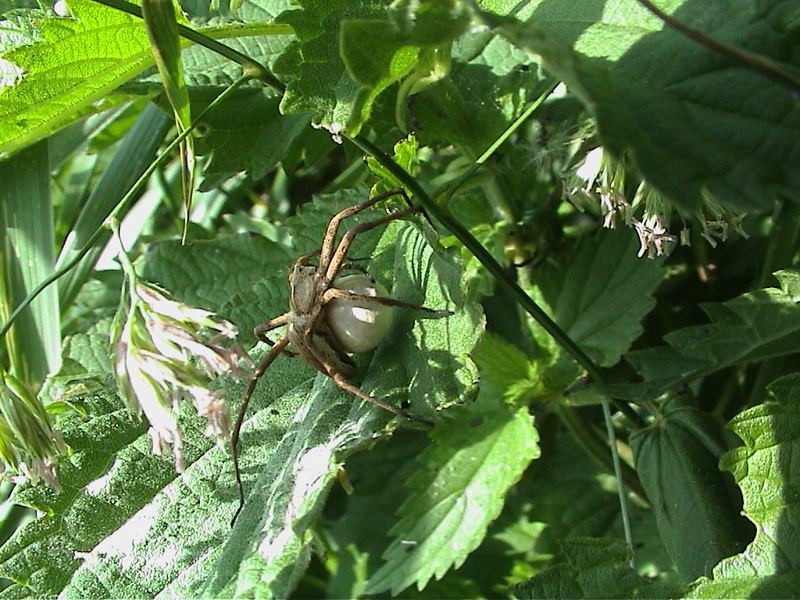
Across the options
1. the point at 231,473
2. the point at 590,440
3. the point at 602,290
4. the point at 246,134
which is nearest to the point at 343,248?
the point at 231,473

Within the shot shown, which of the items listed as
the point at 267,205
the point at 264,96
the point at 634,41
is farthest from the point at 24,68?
the point at 267,205

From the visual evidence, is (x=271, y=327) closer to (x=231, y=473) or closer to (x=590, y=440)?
(x=231, y=473)

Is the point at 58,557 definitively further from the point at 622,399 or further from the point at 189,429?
the point at 622,399

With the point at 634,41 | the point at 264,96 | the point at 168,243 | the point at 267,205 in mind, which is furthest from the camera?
the point at 267,205

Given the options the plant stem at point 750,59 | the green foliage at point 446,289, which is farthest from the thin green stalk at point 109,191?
the plant stem at point 750,59

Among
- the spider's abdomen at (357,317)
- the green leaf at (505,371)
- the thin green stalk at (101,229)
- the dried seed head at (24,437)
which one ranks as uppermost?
the thin green stalk at (101,229)

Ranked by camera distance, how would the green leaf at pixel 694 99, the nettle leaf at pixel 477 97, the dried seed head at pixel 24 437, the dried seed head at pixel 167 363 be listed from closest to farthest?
1. the green leaf at pixel 694 99
2. the dried seed head at pixel 167 363
3. the dried seed head at pixel 24 437
4. the nettle leaf at pixel 477 97

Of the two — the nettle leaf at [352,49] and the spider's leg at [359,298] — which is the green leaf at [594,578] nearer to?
the spider's leg at [359,298]

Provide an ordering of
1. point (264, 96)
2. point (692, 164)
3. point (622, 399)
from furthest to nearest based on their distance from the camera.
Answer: point (264, 96), point (622, 399), point (692, 164)
